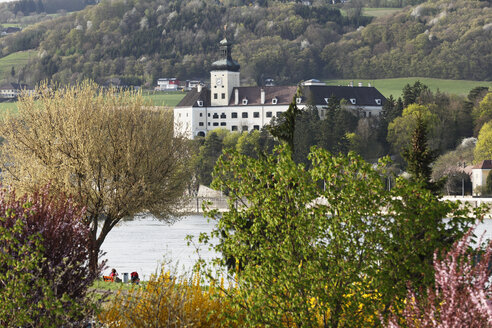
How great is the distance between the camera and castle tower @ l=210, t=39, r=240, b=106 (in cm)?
13875

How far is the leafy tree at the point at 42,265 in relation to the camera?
972cm

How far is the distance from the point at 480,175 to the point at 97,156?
228ft

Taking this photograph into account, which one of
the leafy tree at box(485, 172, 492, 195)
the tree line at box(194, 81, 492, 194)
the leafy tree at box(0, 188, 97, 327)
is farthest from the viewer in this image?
the tree line at box(194, 81, 492, 194)

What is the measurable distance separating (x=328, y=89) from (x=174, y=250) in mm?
80708

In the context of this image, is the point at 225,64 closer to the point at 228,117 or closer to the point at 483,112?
the point at 228,117

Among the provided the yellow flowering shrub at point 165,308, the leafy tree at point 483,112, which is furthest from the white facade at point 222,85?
the yellow flowering shrub at point 165,308

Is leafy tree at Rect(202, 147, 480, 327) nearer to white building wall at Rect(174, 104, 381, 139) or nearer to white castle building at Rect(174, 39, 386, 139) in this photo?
white castle building at Rect(174, 39, 386, 139)

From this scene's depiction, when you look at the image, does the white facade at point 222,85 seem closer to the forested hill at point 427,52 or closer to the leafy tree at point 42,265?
the forested hill at point 427,52

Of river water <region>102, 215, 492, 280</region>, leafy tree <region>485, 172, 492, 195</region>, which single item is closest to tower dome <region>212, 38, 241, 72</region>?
river water <region>102, 215, 492, 280</region>

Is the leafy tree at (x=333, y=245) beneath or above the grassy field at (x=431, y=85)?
above

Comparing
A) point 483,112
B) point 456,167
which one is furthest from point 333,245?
point 483,112

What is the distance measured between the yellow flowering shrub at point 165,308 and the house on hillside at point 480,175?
7790 centimetres

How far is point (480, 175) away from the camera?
8781 centimetres

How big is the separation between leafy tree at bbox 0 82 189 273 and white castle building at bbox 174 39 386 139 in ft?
339
